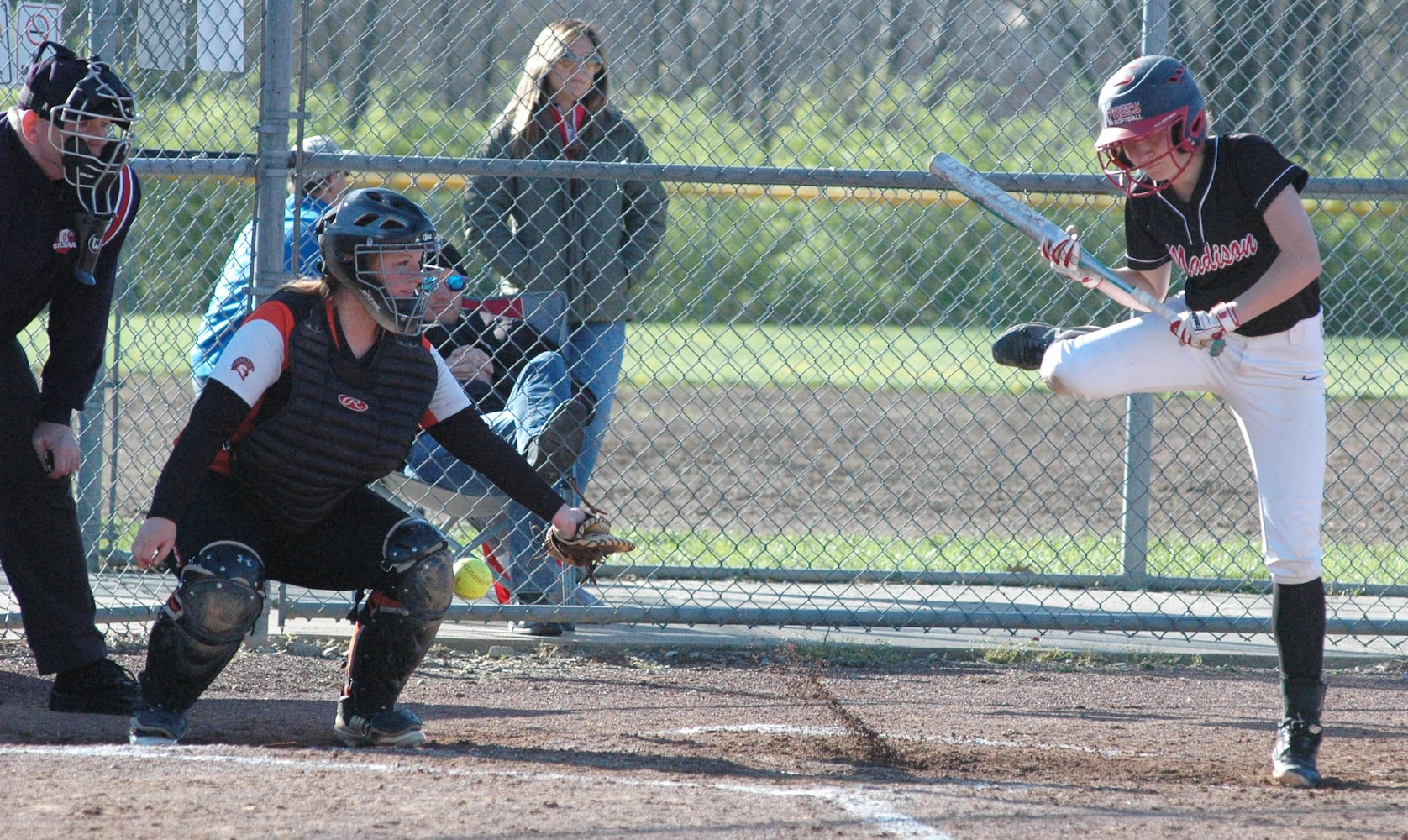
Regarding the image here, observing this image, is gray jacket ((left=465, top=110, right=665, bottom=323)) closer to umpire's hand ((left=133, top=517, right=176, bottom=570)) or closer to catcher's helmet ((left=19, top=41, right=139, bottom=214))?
catcher's helmet ((left=19, top=41, right=139, bottom=214))

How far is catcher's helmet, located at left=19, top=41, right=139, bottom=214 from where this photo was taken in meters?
3.75

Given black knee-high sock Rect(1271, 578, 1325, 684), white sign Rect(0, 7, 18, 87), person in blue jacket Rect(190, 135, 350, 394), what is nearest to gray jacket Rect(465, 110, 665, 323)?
person in blue jacket Rect(190, 135, 350, 394)

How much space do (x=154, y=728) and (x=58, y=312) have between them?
1255 millimetres

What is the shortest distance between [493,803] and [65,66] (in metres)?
2.26

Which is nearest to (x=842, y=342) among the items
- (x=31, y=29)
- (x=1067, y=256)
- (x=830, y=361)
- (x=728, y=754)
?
(x=830, y=361)

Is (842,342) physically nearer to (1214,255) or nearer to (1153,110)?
(1214,255)

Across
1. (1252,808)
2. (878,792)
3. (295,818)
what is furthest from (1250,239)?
(295,818)

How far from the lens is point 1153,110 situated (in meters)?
3.72

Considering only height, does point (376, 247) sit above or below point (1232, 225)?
below

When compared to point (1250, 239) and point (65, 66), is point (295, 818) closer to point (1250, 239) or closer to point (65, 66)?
point (65, 66)

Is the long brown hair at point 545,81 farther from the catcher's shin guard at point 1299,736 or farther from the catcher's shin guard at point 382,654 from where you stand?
the catcher's shin guard at point 1299,736

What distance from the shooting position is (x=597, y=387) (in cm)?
532

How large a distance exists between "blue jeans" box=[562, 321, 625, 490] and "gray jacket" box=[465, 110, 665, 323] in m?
0.06

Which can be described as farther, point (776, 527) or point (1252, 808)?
point (776, 527)
